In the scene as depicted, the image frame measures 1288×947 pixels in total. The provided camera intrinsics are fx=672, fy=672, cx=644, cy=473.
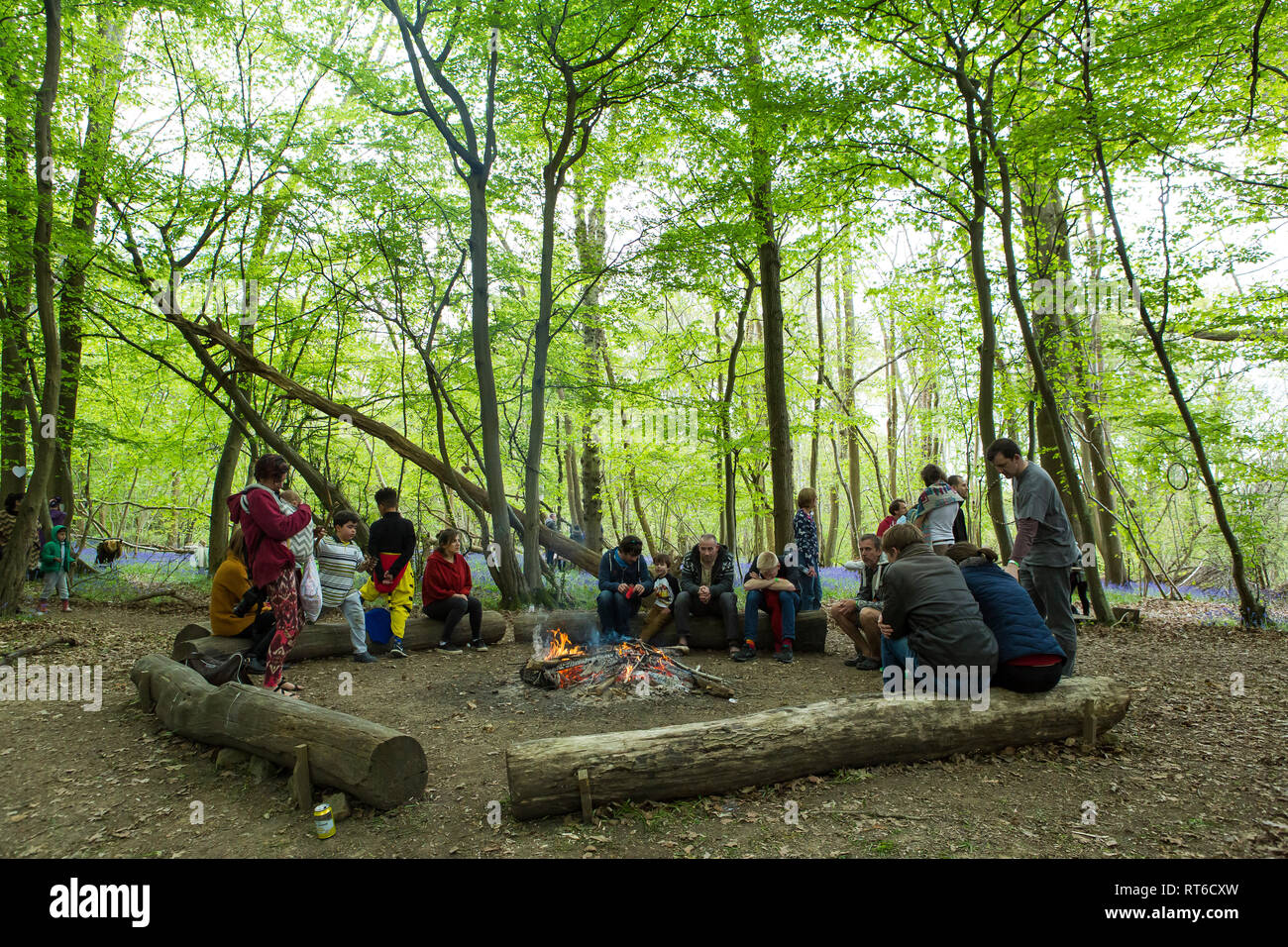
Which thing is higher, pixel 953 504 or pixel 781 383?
pixel 781 383

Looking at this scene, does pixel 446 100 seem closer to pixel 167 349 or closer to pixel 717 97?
pixel 717 97

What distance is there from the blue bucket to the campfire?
1860mm

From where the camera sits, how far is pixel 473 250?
877 centimetres

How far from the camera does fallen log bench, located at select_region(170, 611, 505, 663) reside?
517 cm

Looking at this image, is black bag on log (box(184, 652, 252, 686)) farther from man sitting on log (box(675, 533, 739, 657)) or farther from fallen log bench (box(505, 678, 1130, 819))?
man sitting on log (box(675, 533, 739, 657))

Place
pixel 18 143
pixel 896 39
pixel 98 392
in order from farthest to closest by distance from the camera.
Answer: pixel 98 392 < pixel 18 143 < pixel 896 39

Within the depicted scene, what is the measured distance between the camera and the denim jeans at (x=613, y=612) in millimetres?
7254

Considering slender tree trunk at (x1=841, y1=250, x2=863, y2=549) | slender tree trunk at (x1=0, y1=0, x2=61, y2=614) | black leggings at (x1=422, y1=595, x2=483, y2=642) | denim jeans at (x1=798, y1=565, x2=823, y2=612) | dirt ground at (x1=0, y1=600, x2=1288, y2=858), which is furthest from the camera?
slender tree trunk at (x1=841, y1=250, x2=863, y2=549)

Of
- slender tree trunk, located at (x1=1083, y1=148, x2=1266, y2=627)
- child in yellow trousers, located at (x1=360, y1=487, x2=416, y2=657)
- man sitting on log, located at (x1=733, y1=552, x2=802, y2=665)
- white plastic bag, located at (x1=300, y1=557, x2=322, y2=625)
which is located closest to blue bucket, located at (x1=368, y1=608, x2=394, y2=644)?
child in yellow trousers, located at (x1=360, y1=487, x2=416, y2=657)

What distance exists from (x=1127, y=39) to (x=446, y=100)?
321 inches

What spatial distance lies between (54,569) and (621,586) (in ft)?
24.6
